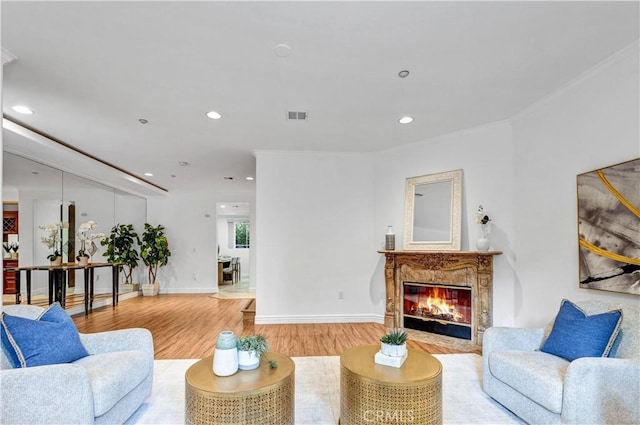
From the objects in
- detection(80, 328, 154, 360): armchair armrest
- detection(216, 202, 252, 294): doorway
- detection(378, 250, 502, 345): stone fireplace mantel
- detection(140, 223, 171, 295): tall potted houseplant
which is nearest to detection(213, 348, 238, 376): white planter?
detection(80, 328, 154, 360): armchair armrest

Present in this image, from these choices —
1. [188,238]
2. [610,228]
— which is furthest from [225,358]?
[188,238]

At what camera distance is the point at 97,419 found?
1967 mm

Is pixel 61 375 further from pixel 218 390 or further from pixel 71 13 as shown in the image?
pixel 71 13

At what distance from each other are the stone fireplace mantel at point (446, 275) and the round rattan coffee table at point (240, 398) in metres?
2.91

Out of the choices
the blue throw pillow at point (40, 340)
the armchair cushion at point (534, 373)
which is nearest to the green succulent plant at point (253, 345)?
the blue throw pillow at point (40, 340)

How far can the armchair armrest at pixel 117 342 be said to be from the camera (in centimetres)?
256

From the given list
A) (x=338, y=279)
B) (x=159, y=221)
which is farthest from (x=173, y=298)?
(x=338, y=279)

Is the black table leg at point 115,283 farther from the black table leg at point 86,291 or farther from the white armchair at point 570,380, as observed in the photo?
the white armchair at point 570,380

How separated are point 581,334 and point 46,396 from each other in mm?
3285

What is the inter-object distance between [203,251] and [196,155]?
413 cm

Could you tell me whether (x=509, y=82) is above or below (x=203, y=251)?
above

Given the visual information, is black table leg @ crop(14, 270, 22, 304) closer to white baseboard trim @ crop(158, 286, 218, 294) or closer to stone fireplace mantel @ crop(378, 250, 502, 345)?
white baseboard trim @ crop(158, 286, 218, 294)

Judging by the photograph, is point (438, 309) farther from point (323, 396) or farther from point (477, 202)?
point (323, 396)

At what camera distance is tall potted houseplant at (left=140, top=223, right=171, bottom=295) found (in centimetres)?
829
